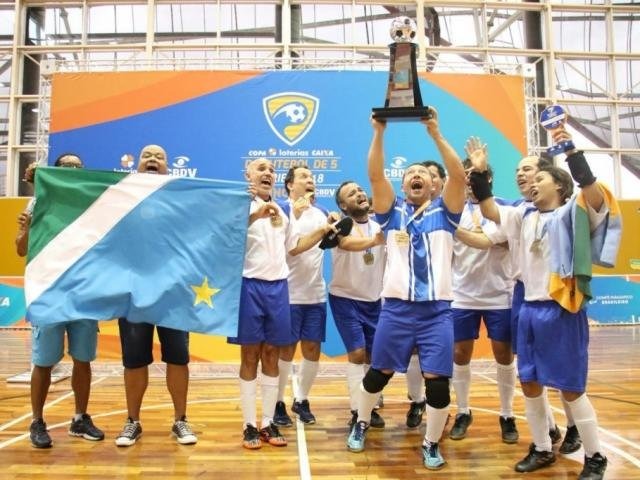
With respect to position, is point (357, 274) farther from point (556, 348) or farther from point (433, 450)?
point (556, 348)

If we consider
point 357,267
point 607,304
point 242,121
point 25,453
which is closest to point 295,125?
point 242,121

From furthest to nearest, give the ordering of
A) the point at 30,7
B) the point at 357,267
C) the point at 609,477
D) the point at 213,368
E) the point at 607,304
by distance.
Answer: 1. the point at 30,7
2. the point at 607,304
3. the point at 213,368
4. the point at 357,267
5. the point at 609,477

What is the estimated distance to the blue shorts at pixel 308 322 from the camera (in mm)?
3768

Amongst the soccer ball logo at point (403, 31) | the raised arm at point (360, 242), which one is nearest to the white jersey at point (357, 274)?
the raised arm at point (360, 242)

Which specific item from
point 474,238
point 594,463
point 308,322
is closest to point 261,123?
point 308,322

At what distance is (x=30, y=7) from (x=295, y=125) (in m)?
9.08

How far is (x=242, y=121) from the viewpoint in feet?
19.5

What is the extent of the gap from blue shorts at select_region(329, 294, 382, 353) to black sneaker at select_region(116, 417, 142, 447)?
1.42 meters

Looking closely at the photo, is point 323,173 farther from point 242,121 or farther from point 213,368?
point 213,368

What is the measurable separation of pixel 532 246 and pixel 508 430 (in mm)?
1309

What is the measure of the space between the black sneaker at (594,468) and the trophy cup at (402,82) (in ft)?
6.28

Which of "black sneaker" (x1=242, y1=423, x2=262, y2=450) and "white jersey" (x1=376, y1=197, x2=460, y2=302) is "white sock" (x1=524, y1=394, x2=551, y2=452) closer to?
"white jersey" (x1=376, y1=197, x2=460, y2=302)

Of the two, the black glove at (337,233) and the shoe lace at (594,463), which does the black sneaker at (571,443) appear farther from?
the black glove at (337,233)

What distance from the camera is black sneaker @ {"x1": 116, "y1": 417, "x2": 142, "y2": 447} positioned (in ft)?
10.4
